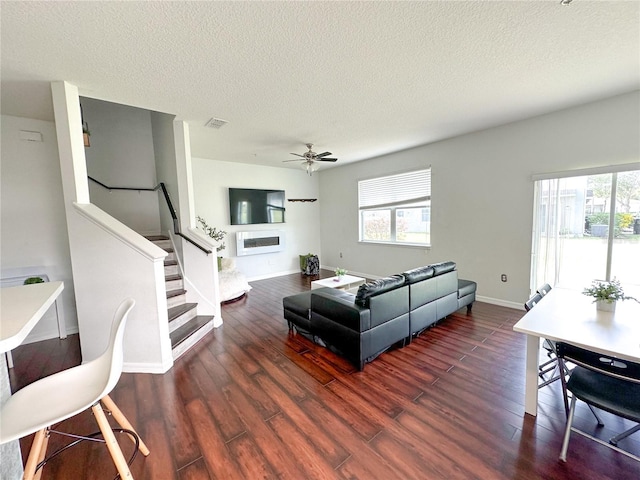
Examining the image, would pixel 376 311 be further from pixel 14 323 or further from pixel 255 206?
pixel 255 206

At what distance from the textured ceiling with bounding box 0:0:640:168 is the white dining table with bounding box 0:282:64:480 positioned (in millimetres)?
1739

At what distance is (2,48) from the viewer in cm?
195

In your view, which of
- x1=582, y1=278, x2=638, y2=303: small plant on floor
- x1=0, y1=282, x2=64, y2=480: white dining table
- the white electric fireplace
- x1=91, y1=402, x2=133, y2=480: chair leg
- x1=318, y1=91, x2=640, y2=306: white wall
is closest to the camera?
x1=0, y1=282, x2=64, y2=480: white dining table

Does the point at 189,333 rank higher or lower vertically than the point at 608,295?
lower

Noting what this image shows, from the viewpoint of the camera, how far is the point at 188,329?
3.17 meters

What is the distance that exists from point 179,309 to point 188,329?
346 millimetres

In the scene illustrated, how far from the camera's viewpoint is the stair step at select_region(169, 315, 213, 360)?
9.33ft

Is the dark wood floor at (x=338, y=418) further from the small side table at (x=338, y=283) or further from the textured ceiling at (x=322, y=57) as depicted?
the textured ceiling at (x=322, y=57)

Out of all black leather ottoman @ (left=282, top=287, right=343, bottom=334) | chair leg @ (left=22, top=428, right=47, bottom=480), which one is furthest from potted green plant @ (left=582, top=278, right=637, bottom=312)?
chair leg @ (left=22, top=428, right=47, bottom=480)

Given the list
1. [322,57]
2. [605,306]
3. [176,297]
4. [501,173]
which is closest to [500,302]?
[501,173]

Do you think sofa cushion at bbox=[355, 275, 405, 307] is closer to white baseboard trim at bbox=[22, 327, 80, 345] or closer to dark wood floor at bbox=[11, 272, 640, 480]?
dark wood floor at bbox=[11, 272, 640, 480]

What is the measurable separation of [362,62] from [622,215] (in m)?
3.68

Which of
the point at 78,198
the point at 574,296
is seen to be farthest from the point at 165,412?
the point at 574,296

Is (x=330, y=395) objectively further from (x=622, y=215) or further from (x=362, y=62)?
(x=622, y=215)
